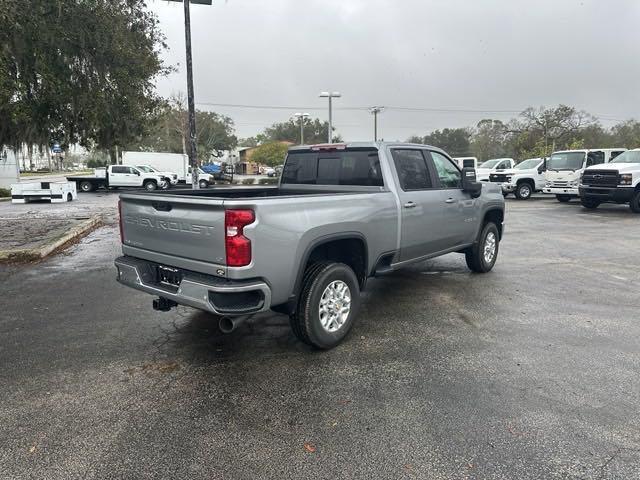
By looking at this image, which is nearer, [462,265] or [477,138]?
[462,265]

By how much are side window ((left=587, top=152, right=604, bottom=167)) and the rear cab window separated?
17.0 meters

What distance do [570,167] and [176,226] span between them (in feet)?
62.5

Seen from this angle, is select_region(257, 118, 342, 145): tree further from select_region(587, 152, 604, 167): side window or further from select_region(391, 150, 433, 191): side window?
select_region(391, 150, 433, 191): side window

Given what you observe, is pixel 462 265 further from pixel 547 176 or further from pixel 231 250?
pixel 547 176

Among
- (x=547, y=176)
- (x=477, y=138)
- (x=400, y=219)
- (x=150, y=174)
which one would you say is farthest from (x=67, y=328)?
(x=477, y=138)

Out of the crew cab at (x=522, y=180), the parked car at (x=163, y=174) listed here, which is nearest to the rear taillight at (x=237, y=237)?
the crew cab at (x=522, y=180)

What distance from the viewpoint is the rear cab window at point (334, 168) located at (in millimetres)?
4938

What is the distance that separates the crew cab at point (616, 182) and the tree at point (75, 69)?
556 inches

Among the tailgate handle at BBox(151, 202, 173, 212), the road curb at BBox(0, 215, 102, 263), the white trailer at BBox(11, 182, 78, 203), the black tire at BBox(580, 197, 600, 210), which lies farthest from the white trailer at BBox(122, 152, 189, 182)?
the tailgate handle at BBox(151, 202, 173, 212)

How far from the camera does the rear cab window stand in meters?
4.94

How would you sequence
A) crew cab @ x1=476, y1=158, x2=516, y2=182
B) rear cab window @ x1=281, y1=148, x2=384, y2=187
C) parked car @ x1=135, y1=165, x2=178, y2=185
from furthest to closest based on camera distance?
1. parked car @ x1=135, y1=165, x2=178, y2=185
2. crew cab @ x1=476, y1=158, x2=516, y2=182
3. rear cab window @ x1=281, y1=148, x2=384, y2=187

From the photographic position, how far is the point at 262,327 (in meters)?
4.71

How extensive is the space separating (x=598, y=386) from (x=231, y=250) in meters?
2.95

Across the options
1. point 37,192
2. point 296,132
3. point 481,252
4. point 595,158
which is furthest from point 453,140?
point 481,252
